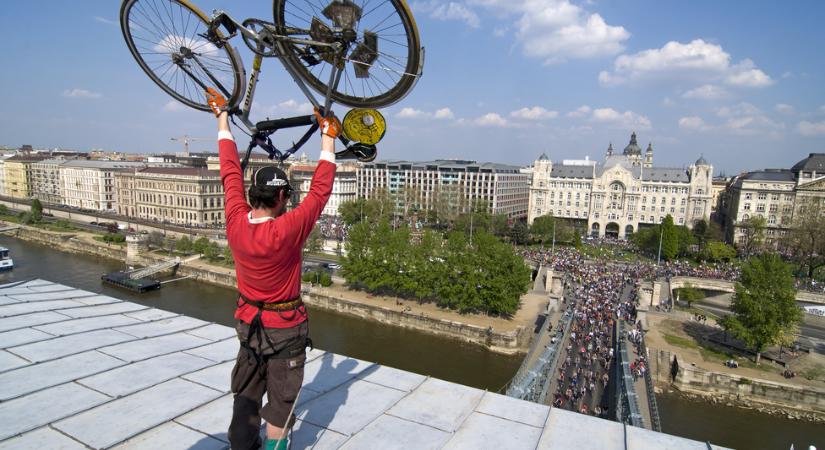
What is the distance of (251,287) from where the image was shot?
10.4ft

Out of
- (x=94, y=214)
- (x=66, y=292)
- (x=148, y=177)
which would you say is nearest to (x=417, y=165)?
(x=148, y=177)

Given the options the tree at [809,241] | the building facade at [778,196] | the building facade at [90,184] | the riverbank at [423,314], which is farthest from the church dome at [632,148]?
the building facade at [90,184]

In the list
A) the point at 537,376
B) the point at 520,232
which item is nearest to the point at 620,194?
the point at 520,232

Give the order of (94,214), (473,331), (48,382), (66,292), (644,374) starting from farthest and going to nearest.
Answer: (94,214) → (473,331) → (644,374) → (66,292) → (48,382)

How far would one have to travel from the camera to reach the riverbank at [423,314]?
29.5 metres

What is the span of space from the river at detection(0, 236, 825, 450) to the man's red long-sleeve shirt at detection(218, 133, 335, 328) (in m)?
22.7

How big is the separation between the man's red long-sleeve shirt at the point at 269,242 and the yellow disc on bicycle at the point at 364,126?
59.4 inches

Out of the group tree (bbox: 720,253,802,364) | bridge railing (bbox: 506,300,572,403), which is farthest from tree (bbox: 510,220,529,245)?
tree (bbox: 720,253,802,364)

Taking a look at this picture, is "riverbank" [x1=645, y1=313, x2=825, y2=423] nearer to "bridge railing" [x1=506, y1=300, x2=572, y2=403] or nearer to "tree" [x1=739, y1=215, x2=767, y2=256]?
"bridge railing" [x1=506, y1=300, x2=572, y2=403]

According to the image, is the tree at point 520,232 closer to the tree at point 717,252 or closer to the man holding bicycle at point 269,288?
the tree at point 717,252

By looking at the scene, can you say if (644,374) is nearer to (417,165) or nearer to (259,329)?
(259,329)

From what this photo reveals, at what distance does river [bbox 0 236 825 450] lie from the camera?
69.4 ft

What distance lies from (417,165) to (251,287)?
91539 millimetres

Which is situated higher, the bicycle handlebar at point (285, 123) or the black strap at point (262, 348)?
the bicycle handlebar at point (285, 123)
